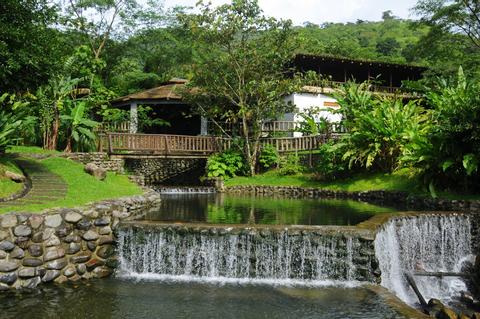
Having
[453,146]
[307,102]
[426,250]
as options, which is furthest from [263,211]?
[307,102]

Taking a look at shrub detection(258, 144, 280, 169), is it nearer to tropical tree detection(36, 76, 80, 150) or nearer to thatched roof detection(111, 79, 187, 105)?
thatched roof detection(111, 79, 187, 105)

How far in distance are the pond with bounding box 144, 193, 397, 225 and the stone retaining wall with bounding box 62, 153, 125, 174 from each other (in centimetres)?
336

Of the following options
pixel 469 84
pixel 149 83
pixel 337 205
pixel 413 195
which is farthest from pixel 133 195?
pixel 149 83

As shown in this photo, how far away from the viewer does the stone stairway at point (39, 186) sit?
402 inches

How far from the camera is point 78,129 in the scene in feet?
67.9

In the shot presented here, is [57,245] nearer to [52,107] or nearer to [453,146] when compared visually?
[453,146]

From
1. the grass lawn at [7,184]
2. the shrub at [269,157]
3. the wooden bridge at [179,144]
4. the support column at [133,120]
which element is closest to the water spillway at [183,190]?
the wooden bridge at [179,144]

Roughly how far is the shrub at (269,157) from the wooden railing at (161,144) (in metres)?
1.99

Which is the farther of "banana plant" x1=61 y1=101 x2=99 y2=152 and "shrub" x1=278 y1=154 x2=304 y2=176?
"shrub" x1=278 y1=154 x2=304 y2=176

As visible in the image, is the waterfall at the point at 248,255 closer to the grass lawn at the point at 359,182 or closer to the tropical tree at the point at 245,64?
the grass lawn at the point at 359,182

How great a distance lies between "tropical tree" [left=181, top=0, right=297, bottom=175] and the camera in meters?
21.3

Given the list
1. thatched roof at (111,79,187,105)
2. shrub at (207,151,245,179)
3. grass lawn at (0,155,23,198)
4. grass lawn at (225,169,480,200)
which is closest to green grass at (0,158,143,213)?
grass lawn at (0,155,23,198)

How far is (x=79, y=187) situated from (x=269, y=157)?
40.7 feet

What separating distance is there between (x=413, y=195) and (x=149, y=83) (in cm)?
2696
